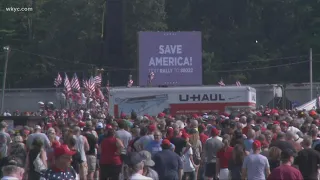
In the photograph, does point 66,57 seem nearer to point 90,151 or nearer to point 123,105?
point 123,105

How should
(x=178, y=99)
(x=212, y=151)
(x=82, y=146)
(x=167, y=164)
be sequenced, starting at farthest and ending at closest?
1. (x=178, y=99)
2. (x=82, y=146)
3. (x=212, y=151)
4. (x=167, y=164)

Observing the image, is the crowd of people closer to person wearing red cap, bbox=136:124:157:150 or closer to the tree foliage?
person wearing red cap, bbox=136:124:157:150

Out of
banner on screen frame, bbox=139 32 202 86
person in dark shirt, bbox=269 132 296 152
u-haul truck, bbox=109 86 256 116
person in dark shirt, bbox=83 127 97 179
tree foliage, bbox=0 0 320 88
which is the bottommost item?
person in dark shirt, bbox=83 127 97 179

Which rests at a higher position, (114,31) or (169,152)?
(114,31)

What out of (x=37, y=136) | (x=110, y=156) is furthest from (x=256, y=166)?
(x=110, y=156)

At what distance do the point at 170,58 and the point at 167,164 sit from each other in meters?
29.3

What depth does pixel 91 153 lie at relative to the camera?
20.9m

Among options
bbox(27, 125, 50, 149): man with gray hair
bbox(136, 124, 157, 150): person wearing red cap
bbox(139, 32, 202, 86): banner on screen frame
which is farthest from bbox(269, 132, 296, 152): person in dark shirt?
bbox(139, 32, 202, 86): banner on screen frame

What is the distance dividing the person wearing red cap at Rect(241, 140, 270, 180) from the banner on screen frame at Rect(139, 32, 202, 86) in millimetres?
29494

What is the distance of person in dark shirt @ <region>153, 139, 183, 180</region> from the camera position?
15.8m

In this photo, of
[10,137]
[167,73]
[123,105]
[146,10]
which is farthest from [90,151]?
[146,10]

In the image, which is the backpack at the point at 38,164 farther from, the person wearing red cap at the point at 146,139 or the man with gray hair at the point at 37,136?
the person wearing red cap at the point at 146,139

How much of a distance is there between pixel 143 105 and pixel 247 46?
135 feet

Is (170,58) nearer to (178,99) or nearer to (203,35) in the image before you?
(178,99)
